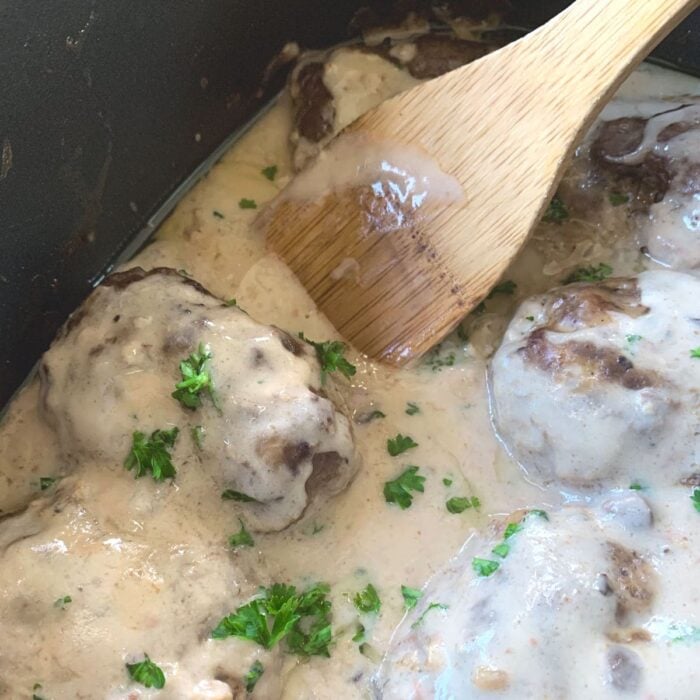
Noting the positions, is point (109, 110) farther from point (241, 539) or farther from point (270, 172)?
point (241, 539)

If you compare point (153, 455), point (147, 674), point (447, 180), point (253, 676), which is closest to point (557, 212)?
point (447, 180)

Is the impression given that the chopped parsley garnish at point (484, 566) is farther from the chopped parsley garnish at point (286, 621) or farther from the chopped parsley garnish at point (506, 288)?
the chopped parsley garnish at point (506, 288)

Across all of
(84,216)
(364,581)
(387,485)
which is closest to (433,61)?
(84,216)

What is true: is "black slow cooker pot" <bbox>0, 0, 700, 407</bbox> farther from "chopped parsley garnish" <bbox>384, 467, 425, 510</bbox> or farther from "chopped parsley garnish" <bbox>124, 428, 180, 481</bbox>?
"chopped parsley garnish" <bbox>384, 467, 425, 510</bbox>

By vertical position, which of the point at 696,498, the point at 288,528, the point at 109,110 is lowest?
the point at 696,498

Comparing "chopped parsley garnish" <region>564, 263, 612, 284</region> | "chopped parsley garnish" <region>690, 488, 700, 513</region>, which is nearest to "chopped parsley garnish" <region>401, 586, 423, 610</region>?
"chopped parsley garnish" <region>690, 488, 700, 513</region>

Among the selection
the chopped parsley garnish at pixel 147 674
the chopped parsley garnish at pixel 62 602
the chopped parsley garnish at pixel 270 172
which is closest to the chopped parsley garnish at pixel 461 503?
the chopped parsley garnish at pixel 147 674

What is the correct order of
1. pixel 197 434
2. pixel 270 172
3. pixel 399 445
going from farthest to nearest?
pixel 270 172 < pixel 399 445 < pixel 197 434
